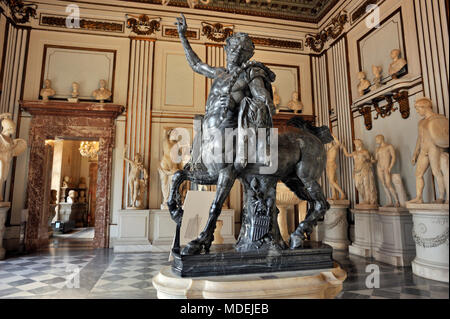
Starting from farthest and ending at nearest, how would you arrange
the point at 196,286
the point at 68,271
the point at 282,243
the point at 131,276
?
the point at 68,271 → the point at 131,276 → the point at 282,243 → the point at 196,286

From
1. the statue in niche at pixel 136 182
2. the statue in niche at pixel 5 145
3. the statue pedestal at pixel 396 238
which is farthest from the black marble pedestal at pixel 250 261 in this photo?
the statue in niche at pixel 136 182

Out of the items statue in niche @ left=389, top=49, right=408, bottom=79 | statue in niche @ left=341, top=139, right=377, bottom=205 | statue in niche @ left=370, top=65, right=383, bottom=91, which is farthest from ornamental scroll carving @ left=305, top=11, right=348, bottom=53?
statue in niche @ left=341, top=139, right=377, bottom=205

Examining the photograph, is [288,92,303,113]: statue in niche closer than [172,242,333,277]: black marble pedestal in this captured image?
No

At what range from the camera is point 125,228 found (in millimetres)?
6637

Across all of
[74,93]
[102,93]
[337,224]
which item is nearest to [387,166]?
[337,224]

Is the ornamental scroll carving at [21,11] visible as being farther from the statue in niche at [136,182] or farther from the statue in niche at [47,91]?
the statue in niche at [136,182]

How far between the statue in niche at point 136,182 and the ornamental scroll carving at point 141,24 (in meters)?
3.42

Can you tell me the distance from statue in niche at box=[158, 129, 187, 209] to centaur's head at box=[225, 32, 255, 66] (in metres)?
5.24

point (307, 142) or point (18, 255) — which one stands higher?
point (307, 142)

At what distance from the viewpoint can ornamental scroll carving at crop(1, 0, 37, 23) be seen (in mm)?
7035

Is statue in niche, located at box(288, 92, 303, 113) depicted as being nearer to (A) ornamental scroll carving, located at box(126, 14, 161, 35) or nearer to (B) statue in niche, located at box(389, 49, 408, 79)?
(B) statue in niche, located at box(389, 49, 408, 79)
